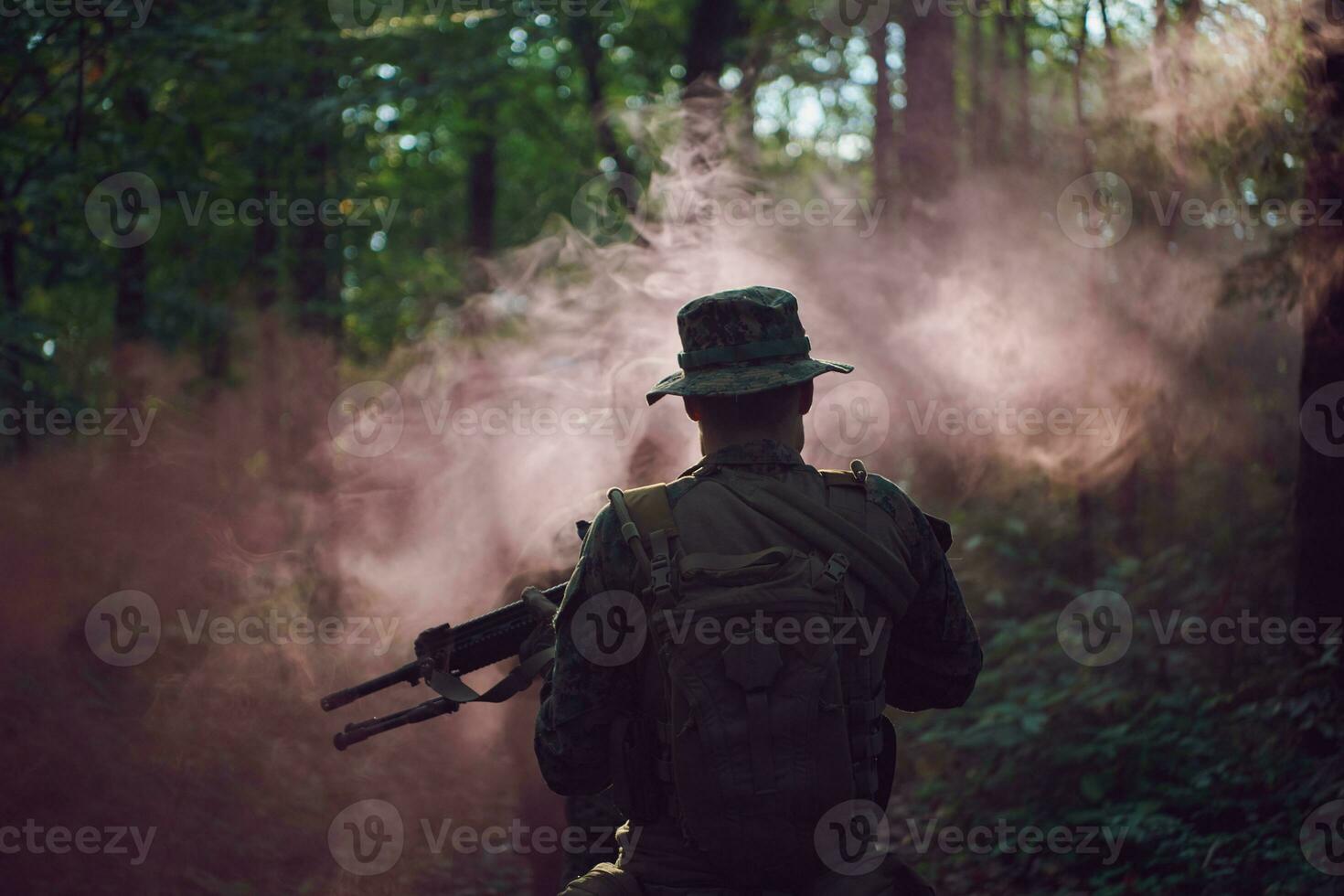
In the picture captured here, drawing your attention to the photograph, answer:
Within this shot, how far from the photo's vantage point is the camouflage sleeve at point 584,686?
2.86 metres

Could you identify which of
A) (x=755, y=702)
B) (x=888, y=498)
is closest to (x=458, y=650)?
(x=755, y=702)

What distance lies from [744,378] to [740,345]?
0.43 feet

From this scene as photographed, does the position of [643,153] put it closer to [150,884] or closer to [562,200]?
[562,200]

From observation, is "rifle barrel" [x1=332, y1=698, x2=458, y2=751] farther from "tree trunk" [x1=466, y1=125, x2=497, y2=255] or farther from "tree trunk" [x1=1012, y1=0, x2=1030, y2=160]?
"tree trunk" [x1=466, y1=125, x2=497, y2=255]

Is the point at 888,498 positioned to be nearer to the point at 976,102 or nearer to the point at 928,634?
the point at 928,634

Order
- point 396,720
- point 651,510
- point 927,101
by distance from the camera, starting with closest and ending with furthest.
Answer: point 651,510 → point 396,720 → point 927,101

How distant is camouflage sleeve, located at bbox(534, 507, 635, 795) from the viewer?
9.37 feet

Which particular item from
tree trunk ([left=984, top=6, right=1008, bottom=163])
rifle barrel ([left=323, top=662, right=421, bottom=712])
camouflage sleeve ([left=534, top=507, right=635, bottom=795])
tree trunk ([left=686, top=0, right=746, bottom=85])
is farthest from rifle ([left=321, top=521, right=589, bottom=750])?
tree trunk ([left=686, top=0, right=746, bottom=85])

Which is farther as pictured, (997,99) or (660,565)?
(997,99)

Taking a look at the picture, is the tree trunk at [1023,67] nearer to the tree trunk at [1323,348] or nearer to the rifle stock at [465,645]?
the tree trunk at [1323,348]

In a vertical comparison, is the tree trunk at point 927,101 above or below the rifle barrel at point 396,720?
above

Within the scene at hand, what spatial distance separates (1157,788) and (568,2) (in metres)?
11.9

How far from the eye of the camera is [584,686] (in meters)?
2.89

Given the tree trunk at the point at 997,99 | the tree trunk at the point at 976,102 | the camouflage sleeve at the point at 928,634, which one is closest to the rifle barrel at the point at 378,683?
the camouflage sleeve at the point at 928,634
